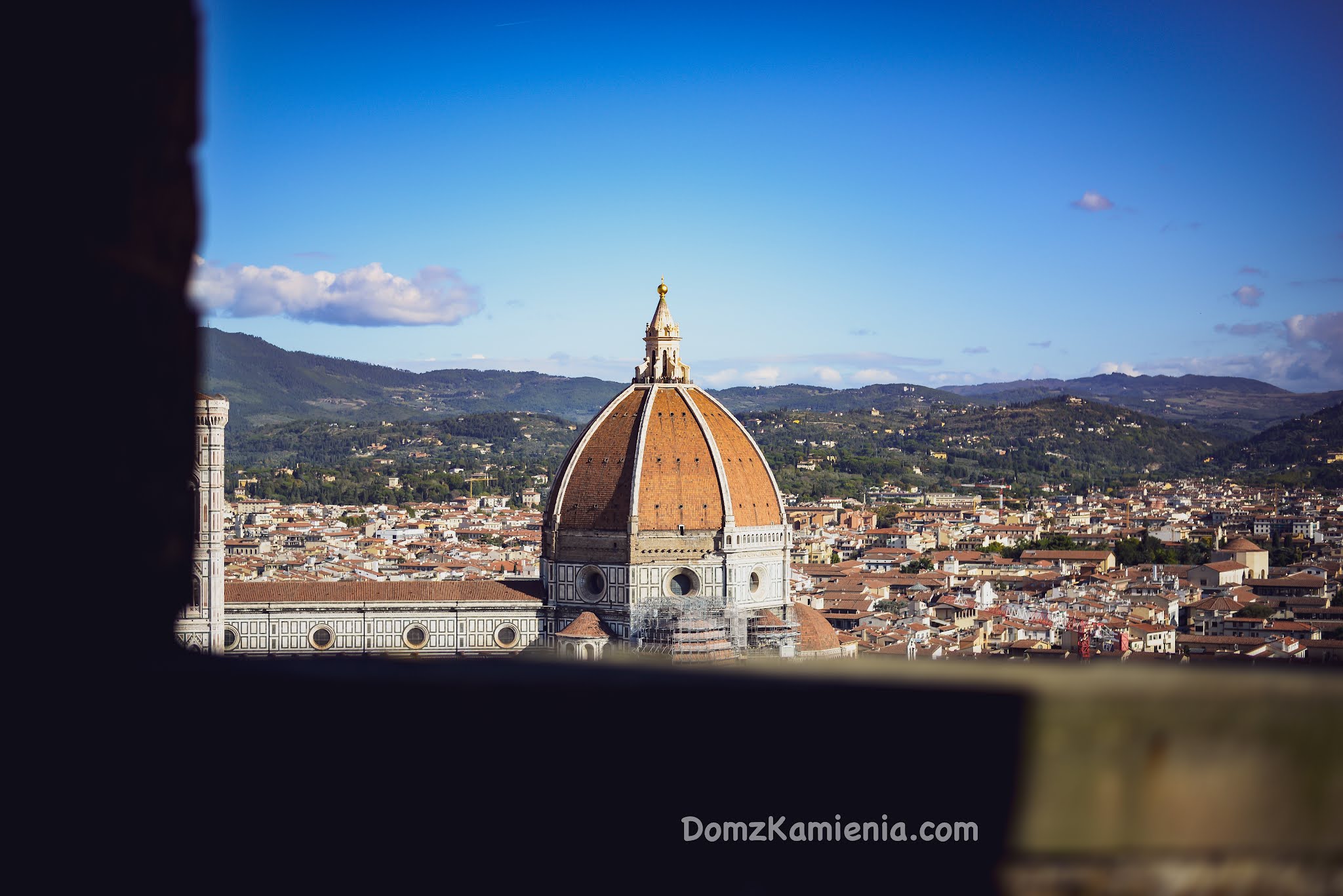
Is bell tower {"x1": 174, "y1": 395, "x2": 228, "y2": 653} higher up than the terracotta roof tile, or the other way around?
bell tower {"x1": 174, "y1": 395, "x2": 228, "y2": 653}

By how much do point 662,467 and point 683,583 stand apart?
2460 millimetres

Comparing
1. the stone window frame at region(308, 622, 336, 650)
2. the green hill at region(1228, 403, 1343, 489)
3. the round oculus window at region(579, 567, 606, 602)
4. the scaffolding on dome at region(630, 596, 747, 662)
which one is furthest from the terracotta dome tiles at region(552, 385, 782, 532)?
the green hill at region(1228, 403, 1343, 489)

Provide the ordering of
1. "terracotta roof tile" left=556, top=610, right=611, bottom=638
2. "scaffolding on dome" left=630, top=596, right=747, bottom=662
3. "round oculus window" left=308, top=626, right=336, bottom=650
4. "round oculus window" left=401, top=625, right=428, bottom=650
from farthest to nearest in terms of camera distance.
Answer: "round oculus window" left=401, top=625, right=428, bottom=650 → "round oculus window" left=308, top=626, right=336, bottom=650 → "terracotta roof tile" left=556, top=610, right=611, bottom=638 → "scaffolding on dome" left=630, top=596, right=747, bottom=662

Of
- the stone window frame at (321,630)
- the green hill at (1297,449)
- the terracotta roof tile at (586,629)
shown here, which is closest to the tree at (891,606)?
the terracotta roof tile at (586,629)

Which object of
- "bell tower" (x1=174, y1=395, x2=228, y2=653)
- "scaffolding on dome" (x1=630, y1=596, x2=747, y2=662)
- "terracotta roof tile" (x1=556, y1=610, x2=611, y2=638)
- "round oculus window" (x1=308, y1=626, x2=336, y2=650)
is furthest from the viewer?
"round oculus window" (x1=308, y1=626, x2=336, y2=650)

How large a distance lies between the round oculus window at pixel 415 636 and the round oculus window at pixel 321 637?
1438 millimetres

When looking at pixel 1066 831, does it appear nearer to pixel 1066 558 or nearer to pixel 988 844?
pixel 988 844

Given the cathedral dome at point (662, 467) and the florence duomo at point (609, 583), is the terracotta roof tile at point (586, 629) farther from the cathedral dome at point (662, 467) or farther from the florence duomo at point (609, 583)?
the cathedral dome at point (662, 467)

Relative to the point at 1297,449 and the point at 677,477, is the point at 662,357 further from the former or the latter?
the point at 1297,449

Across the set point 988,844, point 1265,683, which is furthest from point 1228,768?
Answer: point 988,844

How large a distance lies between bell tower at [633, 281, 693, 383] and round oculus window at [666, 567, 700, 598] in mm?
4448

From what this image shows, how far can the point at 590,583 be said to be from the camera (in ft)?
112

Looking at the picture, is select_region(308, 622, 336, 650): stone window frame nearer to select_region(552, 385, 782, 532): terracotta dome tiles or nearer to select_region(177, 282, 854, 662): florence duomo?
select_region(177, 282, 854, 662): florence duomo

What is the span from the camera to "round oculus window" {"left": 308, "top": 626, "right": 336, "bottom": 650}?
33031mm
